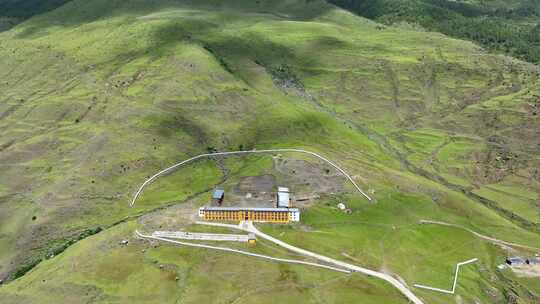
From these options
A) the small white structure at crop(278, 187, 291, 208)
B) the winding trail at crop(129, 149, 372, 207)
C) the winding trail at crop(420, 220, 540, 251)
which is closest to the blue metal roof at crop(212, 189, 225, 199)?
the small white structure at crop(278, 187, 291, 208)

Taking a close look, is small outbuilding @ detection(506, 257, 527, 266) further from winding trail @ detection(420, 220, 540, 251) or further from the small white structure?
the small white structure

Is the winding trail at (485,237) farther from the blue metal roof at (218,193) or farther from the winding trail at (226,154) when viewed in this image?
the blue metal roof at (218,193)

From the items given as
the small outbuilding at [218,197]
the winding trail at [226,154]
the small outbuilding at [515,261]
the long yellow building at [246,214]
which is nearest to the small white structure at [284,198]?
the long yellow building at [246,214]

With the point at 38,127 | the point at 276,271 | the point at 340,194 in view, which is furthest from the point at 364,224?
the point at 38,127

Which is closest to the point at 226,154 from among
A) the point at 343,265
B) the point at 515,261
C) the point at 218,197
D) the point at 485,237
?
the point at 218,197

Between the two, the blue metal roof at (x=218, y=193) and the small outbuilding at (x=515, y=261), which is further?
the blue metal roof at (x=218, y=193)

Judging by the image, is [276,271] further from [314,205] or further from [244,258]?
[314,205]

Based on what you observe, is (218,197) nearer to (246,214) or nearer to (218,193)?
(218,193)
